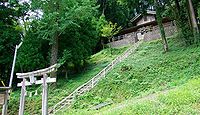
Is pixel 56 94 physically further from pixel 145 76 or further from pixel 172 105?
pixel 172 105

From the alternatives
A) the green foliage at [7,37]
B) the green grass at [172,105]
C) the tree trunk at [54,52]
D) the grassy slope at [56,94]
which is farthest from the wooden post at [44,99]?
the green foliage at [7,37]

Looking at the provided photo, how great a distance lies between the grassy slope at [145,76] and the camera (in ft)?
56.7

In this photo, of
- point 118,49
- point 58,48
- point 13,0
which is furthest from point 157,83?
point 118,49

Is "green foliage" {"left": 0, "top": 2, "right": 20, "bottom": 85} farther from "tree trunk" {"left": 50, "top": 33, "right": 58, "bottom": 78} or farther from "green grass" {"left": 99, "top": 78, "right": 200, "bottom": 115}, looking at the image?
"green grass" {"left": 99, "top": 78, "right": 200, "bottom": 115}

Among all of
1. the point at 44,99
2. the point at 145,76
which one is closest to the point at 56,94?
the point at 145,76

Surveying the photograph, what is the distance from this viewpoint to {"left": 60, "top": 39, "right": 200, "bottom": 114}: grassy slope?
56.7 ft

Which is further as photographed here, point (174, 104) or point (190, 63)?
point (190, 63)

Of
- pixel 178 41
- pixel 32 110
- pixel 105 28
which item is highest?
pixel 105 28

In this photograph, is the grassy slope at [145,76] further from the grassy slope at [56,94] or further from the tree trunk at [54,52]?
the tree trunk at [54,52]

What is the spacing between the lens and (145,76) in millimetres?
19656

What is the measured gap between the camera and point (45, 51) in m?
26.0

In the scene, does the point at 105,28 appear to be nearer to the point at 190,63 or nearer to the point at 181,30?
the point at 181,30

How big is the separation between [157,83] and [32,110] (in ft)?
29.1

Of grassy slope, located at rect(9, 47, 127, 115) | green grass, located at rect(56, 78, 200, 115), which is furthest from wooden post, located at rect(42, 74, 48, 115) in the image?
grassy slope, located at rect(9, 47, 127, 115)
